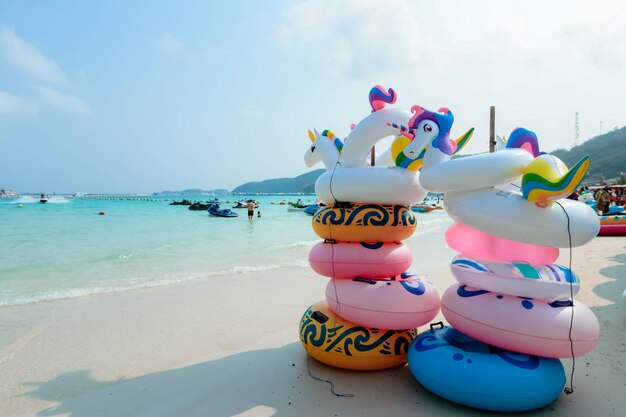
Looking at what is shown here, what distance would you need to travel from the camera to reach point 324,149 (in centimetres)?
471

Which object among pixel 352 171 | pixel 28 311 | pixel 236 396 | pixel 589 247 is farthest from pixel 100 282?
pixel 589 247

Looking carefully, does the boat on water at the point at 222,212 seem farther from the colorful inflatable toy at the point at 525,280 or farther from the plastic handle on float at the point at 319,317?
the colorful inflatable toy at the point at 525,280

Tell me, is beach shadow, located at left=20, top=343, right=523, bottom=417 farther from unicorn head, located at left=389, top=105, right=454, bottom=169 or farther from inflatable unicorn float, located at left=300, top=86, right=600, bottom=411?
unicorn head, located at left=389, top=105, right=454, bottom=169

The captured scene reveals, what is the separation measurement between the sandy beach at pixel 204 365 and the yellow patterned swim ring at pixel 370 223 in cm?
138

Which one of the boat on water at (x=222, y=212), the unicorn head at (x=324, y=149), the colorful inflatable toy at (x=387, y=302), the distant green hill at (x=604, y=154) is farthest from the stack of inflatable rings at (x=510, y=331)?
the distant green hill at (x=604, y=154)

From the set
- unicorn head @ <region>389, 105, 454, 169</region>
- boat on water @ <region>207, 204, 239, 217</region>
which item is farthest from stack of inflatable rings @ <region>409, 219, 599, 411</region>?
boat on water @ <region>207, 204, 239, 217</region>

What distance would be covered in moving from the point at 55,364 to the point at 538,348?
5.23m

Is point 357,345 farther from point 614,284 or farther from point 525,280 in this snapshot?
point 614,284

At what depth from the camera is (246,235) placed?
2030cm

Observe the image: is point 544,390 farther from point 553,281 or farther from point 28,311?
point 28,311

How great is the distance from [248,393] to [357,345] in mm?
1138

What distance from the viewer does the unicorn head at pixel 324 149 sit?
4.63m

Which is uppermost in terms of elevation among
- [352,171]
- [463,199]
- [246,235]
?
[352,171]

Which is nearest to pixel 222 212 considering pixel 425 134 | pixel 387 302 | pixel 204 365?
pixel 204 365
